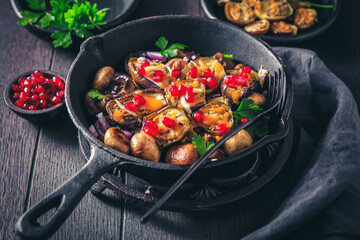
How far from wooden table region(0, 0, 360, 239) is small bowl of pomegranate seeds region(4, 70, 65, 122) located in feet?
0.70

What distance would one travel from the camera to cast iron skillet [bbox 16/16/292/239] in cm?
181

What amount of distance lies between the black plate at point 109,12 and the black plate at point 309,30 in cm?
78

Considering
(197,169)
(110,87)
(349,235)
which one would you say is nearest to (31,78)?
(110,87)

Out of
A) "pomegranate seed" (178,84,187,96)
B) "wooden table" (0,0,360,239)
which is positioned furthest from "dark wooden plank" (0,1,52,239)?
"pomegranate seed" (178,84,187,96)

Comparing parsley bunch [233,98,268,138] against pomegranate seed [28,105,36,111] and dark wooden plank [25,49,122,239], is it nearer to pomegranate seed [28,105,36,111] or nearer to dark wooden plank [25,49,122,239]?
dark wooden plank [25,49,122,239]

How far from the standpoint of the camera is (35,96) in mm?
2855

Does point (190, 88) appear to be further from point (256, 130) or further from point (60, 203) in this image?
point (60, 203)

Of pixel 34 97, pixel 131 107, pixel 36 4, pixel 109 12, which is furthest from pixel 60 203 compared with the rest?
pixel 109 12

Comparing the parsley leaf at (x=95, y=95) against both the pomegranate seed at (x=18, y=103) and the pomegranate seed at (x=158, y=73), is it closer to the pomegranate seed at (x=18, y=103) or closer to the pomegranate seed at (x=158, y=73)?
the pomegranate seed at (x=158, y=73)

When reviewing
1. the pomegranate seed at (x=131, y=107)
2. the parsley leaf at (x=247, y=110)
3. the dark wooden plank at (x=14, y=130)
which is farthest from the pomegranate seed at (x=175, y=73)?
the dark wooden plank at (x=14, y=130)

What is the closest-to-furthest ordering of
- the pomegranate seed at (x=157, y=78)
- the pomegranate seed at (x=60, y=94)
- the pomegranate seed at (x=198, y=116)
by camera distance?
1. the pomegranate seed at (x=198, y=116)
2. the pomegranate seed at (x=157, y=78)
3. the pomegranate seed at (x=60, y=94)

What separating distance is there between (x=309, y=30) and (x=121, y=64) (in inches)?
82.5

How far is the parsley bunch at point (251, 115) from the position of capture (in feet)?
8.00

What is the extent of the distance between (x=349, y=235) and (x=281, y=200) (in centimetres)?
57
